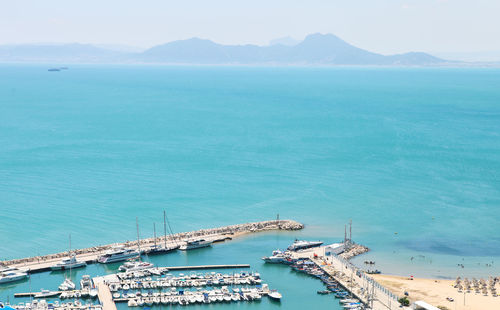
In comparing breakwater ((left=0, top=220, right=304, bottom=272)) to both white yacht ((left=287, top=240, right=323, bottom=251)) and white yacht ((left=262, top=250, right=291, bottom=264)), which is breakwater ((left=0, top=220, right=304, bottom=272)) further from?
white yacht ((left=262, top=250, right=291, bottom=264))

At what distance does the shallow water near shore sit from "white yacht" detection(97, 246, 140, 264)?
6253 mm

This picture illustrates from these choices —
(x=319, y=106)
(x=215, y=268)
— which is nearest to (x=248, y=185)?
(x=215, y=268)

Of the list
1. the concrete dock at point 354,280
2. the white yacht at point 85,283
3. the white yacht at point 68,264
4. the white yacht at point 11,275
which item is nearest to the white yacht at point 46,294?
the white yacht at point 85,283

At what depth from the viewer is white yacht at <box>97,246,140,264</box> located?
52.7 metres

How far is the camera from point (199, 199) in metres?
73.5

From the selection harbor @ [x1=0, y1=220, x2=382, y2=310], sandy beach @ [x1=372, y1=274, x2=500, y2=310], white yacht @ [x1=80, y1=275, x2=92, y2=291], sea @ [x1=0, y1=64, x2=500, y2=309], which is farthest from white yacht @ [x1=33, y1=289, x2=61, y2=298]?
sandy beach @ [x1=372, y1=274, x2=500, y2=310]

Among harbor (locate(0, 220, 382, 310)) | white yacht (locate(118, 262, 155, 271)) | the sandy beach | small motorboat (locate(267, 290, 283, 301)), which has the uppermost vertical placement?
white yacht (locate(118, 262, 155, 271))

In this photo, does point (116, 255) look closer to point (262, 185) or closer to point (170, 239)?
point (170, 239)

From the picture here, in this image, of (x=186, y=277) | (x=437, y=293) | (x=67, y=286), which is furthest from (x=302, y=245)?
(x=67, y=286)

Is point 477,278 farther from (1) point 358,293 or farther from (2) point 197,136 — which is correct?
(2) point 197,136

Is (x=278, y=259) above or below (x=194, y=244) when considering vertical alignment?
below

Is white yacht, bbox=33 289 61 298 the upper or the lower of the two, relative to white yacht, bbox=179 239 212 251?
lower

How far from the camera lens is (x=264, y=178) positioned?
8238cm

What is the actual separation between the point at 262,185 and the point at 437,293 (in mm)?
35611
